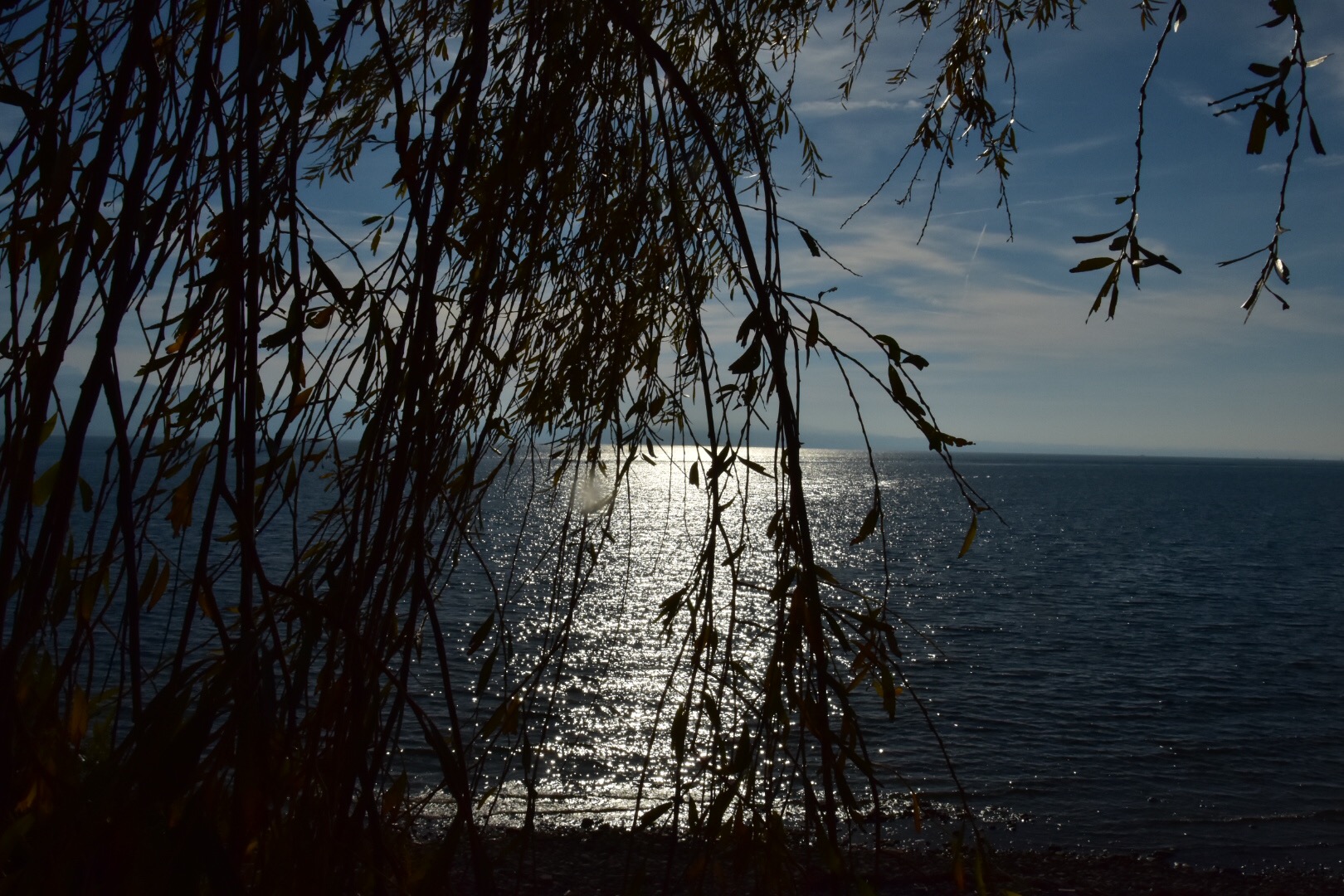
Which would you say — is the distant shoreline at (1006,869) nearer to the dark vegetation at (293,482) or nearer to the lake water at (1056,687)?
the lake water at (1056,687)

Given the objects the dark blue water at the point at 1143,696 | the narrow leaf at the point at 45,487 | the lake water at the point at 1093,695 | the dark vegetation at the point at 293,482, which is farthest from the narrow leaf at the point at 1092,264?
the dark blue water at the point at 1143,696

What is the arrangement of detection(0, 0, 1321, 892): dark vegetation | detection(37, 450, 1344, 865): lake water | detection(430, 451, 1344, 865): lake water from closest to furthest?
detection(0, 0, 1321, 892): dark vegetation → detection(37, 450, 1344, 865): lake water → detection(430, 451, 1344, 865): lake water

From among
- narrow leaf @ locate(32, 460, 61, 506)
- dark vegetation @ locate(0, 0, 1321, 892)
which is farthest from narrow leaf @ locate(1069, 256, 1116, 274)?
narrow leaf @ locate(32, 460, 61, 506)

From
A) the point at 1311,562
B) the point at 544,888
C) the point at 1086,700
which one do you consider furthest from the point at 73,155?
the point at 1311,562

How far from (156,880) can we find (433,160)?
1.02m

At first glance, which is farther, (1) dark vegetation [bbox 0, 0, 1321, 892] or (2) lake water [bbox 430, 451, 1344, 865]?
(2) lake water [bbox 430, 451, 1344, 865]

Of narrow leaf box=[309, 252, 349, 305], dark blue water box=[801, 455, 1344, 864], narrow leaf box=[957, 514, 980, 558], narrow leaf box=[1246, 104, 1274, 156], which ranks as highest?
narrow leaf box=[1246, 104, 1274, 156]

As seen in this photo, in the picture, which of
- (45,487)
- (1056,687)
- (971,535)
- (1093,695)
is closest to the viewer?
(45,487)

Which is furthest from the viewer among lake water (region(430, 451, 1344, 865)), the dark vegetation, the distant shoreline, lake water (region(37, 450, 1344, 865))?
lake water (region(430, 451, 1344, 865))

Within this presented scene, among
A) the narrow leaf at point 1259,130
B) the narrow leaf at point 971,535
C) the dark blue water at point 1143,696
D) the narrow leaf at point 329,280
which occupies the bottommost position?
the dark blue water at point 1143,696

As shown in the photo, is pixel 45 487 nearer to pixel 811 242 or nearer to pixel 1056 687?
pixel 811 242

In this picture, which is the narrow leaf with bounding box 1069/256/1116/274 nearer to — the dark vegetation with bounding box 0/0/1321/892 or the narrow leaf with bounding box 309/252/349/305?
the dark vegetation with bounding box 0/0/1321/892

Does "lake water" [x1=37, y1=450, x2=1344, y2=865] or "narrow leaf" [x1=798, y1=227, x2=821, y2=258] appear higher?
"narrow leaf" [x1=798, y1=227, x2=821, y2=258]

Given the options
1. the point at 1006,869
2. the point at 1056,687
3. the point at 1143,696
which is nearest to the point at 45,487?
the point at 1006,869
